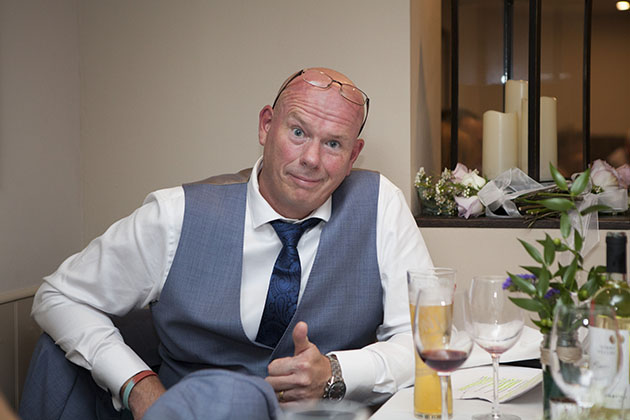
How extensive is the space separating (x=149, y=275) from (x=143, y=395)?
12.6 inches

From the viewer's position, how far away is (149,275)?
1690mm

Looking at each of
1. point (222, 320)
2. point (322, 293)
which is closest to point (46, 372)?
point (222, 320)

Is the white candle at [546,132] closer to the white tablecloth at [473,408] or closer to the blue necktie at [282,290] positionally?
the blue necktie at [282,290]

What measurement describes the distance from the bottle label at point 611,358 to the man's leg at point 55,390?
3.82 ft

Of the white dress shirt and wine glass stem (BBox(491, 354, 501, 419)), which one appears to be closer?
wine glass stem (BBox(491, 354, 501, 419))

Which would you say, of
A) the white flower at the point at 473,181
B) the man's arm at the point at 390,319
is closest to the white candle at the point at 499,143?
the white flower at the point at 473,181

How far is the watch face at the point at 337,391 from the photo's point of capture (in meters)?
1.42

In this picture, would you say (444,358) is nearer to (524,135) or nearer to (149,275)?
(149,275)

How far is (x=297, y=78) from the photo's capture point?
1.75m

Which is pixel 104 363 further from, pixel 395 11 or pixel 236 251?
pixel 395 11

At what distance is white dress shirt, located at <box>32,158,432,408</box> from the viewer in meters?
1.57

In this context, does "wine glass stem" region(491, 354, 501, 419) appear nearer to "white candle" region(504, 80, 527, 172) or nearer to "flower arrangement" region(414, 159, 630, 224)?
"flower arrangement" region(414, 159, 630, 224)

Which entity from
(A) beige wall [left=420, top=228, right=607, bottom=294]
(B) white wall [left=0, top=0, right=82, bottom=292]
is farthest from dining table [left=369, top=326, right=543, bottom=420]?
(B) white wall [left=0, top=0, right=82, bottom=292]

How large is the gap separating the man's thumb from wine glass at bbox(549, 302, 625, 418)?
0.51 meters
